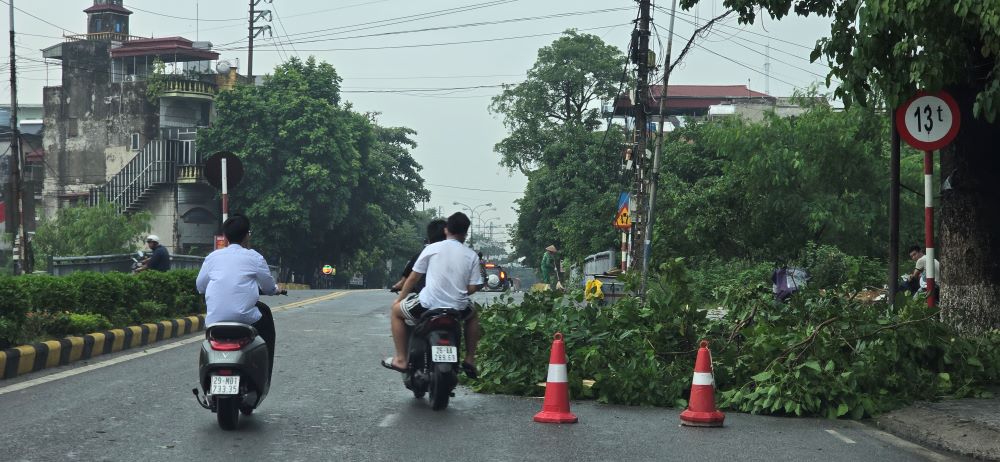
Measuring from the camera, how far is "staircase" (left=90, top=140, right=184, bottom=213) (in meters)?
61.4

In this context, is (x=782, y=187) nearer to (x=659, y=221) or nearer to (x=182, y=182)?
(x=659, y=221)

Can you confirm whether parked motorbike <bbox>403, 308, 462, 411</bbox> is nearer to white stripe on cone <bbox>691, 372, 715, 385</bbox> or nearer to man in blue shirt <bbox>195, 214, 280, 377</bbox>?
man in blue shirt <bbox>195, 214, 280, 377</bbox>

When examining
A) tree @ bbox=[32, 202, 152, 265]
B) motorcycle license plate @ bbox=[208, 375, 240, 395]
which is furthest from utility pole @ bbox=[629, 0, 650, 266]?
tree @ bbox=[32, 202, 152, 265]

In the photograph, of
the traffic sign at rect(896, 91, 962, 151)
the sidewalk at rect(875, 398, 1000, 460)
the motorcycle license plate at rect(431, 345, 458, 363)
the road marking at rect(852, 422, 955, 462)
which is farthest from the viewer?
the traffic sign at rect(896, 91, 962, 151)

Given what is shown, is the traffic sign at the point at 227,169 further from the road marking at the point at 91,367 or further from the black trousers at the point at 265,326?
the black trousers at the point at 265,326

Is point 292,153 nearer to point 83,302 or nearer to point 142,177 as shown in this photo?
point 142,177

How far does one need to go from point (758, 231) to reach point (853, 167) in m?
3.23

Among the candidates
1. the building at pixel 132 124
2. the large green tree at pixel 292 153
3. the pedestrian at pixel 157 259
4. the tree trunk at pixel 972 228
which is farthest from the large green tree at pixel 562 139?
the tree trunk at pixel 972 228

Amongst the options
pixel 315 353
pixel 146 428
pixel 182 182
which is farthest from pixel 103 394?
pixel 182 182

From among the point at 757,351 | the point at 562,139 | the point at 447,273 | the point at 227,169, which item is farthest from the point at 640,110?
the point at 562,139

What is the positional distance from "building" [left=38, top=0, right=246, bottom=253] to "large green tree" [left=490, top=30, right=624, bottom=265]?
54.6 feet

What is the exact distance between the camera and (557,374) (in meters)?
8.94

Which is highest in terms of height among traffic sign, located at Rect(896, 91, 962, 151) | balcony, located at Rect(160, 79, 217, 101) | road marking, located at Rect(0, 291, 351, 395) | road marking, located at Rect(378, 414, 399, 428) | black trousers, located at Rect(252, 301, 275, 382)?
balcony, located at Rect(160, 79, 217, 101)

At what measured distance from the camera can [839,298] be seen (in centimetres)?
1116
